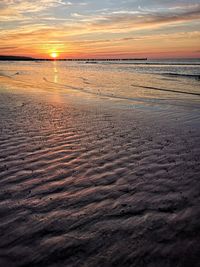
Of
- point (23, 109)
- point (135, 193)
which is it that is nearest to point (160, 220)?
point (135, 193)

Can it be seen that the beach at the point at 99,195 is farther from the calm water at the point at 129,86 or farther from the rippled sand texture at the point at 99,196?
the calm water at the point at 129,86

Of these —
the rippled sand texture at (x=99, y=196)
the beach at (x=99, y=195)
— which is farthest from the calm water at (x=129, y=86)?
the rippled sand texture at (x=99, y=196)

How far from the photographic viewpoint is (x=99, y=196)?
5.48m

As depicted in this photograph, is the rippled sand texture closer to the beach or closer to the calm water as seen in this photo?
the beach

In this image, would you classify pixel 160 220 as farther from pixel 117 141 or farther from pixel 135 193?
pixel 117 141

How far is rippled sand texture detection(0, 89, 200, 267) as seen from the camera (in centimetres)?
390

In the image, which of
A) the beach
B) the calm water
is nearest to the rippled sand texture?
the beach

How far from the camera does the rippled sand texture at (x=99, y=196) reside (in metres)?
3.90

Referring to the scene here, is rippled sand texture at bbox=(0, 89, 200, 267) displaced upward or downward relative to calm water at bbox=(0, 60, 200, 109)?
downward

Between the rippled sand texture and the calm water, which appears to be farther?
the calm water

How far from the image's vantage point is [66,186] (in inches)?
231

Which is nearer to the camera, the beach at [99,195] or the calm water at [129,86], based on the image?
the beach at [99,195]

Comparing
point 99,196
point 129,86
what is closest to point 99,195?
point 99,196

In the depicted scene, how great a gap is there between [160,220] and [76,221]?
4.58 ft
